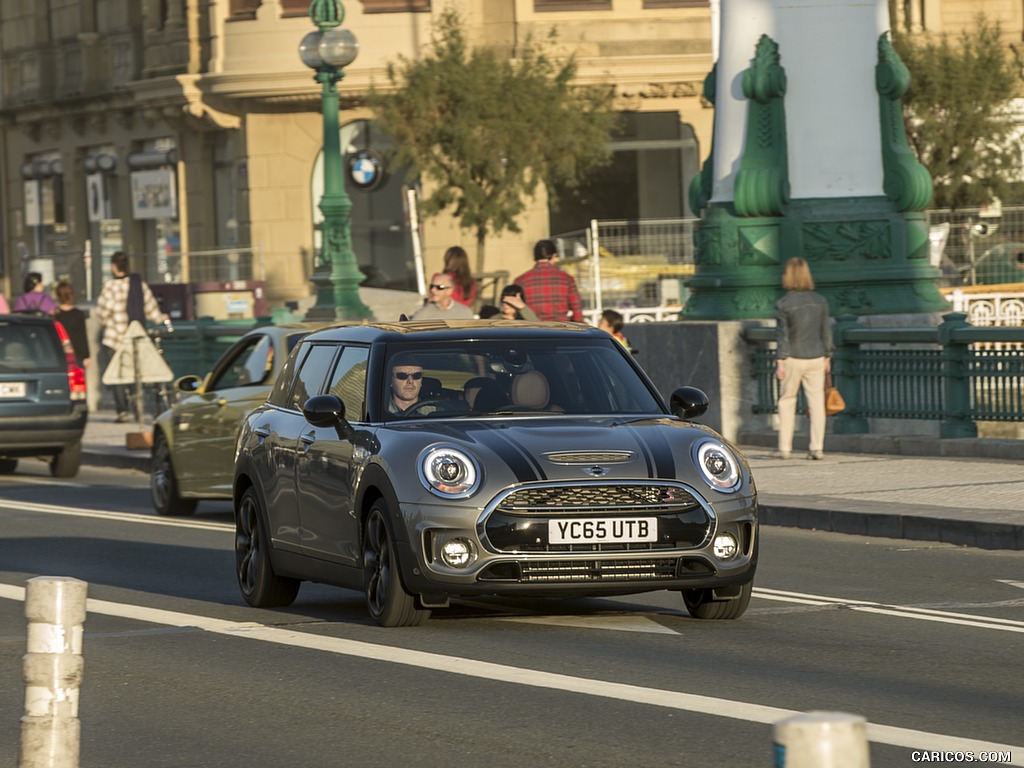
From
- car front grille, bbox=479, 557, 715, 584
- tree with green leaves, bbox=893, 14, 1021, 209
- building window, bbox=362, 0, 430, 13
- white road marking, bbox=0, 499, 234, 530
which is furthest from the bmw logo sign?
car front grille, bbox=479, 557, 715, 584

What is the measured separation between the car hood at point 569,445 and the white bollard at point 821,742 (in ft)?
19.5

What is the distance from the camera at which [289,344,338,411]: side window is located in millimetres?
11500

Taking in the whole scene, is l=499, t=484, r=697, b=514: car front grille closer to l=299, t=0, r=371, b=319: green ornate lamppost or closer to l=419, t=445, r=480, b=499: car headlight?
l=419, t=445, r=480, b=499: car headlight

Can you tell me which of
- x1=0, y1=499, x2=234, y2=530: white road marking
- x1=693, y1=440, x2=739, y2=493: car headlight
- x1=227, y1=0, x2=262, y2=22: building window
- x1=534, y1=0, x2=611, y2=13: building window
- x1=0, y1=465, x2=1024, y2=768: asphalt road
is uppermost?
x1=227, y1=0, x2=262, y2=22: building window

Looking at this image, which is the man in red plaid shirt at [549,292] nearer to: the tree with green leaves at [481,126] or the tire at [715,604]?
the tire at [715,604]

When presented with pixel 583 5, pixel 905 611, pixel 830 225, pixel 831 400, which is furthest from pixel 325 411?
pixel 583 5

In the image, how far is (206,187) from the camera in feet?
155

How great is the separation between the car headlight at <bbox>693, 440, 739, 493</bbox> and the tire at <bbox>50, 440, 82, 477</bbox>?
520 inches

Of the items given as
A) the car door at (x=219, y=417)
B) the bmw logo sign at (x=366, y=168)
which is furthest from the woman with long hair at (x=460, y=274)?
the bmw logo sign at (x=366, y=168)

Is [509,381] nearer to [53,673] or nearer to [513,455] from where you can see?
[513,455]

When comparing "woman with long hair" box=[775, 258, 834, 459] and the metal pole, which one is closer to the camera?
"woman with long hair" box=[775, 258, 834, 459]

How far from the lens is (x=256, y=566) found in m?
11.5

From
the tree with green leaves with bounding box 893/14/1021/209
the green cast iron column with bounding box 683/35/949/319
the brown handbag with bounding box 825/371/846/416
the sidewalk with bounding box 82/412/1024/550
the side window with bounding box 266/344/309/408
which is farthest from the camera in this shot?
the tree with green leaves with bounding box 893/14/1021/209

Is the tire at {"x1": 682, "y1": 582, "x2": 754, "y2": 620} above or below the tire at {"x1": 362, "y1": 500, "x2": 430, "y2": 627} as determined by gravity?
below
